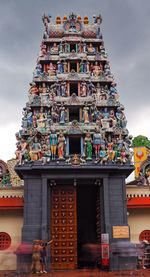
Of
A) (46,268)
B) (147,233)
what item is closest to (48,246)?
(46,268)

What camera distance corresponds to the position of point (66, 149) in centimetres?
2239

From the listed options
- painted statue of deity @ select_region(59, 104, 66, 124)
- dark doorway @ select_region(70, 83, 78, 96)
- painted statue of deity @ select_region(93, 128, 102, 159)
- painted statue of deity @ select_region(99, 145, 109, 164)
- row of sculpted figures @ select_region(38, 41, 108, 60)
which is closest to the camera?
painted statue of deity @ select_region(99, 145, 109, 164)

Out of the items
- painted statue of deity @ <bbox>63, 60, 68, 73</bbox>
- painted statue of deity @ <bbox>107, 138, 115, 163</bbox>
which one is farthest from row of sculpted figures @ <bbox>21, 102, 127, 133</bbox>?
painted statue of deity @ <bbox>63, 60, 68, 73</bbox>

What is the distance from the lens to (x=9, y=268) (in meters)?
21.0

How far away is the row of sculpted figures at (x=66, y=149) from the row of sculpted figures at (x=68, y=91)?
9.28 ft

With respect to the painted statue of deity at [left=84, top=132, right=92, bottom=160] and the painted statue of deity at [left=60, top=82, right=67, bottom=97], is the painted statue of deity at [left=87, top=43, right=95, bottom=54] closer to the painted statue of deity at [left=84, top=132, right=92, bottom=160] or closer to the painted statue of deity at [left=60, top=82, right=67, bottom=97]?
the painted statue of deity at [left=60, top=82, right=67, bottom=97]

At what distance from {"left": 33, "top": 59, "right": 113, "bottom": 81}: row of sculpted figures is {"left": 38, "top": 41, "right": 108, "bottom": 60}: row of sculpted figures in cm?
74

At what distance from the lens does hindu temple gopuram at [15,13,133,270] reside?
68.3ft

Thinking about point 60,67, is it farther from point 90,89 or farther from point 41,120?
point 41,120

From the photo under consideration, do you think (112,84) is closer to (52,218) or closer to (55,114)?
(55,114)

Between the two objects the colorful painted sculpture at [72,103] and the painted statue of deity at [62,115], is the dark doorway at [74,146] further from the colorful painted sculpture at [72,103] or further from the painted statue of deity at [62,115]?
the painted statue of deity at [62,115]

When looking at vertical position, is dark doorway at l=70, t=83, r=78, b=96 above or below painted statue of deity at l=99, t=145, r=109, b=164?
above

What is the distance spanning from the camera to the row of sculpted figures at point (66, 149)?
860 inches

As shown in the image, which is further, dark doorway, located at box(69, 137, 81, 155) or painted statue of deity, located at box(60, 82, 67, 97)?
dark doorway, located at box(69, 137, 81, 155)
